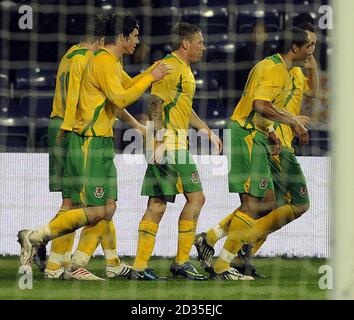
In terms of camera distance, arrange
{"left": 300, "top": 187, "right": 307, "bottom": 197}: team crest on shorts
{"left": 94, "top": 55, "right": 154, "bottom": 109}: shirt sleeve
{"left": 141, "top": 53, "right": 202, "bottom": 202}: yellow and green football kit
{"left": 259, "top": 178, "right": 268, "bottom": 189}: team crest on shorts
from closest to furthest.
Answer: {"left": 94, "top": 55, "right": 154, "bottom": 109}: shirt sleeve → {"left": 141, "top": 53, "right": 202, "bottom": 202}: yellow and green football kit → {"left": 259, "top": 178, "right": 268, "bottom": 189}: team crest on shorts → {"left": 300, "top": 187, "right": 307, "bottom": 197}: team crest on shorts

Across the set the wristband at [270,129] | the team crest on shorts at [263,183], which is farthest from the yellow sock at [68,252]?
the wristband at [270,129]

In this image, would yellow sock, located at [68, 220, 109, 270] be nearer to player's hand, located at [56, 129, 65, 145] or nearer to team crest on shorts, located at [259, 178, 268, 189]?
player's hand, located at [56, 129, 65, 145]

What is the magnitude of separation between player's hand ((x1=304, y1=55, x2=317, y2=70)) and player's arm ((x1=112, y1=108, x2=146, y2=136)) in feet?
2.15

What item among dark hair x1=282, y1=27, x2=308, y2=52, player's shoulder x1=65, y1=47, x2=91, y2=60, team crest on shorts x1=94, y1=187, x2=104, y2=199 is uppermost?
dark hair x1=282, y1=27, x2=308, y2=52

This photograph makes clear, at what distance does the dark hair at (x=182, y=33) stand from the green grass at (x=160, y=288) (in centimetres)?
82

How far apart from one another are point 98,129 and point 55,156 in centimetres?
27

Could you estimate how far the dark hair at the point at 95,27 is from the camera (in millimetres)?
4793

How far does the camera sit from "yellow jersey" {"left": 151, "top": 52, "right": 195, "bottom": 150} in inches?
187

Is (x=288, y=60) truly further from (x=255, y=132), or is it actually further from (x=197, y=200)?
(x=197, y=200)

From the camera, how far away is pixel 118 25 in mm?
4762

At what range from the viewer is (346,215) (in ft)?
11.5

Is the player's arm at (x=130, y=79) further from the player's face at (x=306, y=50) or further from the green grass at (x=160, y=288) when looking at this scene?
the green grass at (x=160, y=288)

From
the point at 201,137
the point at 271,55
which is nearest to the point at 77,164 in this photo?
the point at 201,137

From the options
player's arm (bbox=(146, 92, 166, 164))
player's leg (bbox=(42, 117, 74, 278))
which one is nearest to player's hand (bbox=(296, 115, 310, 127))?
player's arm (bbox=(146, 92, 166, 164))
